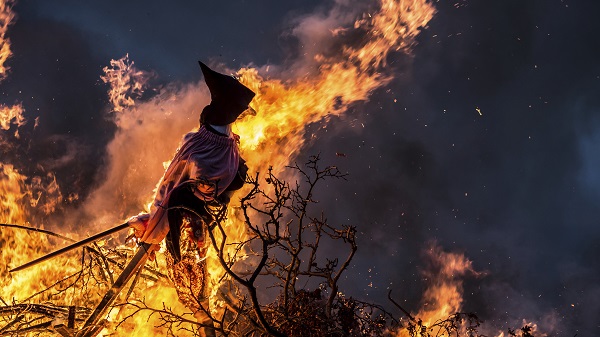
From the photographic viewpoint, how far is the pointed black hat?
6.09 m

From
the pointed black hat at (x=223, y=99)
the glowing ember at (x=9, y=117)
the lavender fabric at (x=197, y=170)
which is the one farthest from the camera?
the glowing ember at (x=9, y=117)

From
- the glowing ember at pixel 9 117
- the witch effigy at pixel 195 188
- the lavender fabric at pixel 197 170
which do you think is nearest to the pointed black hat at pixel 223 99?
the witch effigy at pixel 195 188

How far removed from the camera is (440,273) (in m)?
38.2

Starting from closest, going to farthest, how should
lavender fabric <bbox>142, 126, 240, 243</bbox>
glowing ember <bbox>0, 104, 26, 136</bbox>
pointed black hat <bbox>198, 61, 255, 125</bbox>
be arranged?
lavender fabric <bbox>142, 126, 240, 243</bbox>
pointed black hat <bbox>198, 61, 255, 125</bbox>
glowing ember <bbox>0, 104, 26, 136</bbox>

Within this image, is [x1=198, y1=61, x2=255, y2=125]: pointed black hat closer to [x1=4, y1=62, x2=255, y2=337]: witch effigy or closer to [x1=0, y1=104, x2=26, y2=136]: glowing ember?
[x1=4, y1=62, x2=255, y2=337]: witch effigy

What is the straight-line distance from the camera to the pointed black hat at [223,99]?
6088mm

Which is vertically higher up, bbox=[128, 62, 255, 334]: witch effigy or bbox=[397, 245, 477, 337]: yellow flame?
bbox=[397, 245, 477, 337]: yellow flame

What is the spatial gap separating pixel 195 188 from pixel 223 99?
1272mm

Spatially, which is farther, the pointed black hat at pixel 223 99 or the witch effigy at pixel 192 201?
the pointed black hat at pixel 223 99

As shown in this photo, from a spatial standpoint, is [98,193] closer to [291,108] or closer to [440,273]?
[291,108]

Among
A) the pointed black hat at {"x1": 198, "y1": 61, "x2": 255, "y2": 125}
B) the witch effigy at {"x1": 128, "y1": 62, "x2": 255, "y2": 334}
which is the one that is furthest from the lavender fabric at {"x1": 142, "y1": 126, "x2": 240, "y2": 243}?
the pointed black hat at {"x1": 198, "y1": 61, "x2": 255, "y2": 125}

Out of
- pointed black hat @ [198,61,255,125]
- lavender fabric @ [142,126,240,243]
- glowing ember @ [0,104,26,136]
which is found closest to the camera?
lavender fabric @ [142,126,240,243]

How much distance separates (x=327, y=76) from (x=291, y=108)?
8.64 ft

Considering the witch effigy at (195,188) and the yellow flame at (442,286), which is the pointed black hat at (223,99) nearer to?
the witch effigy at (195,188)
